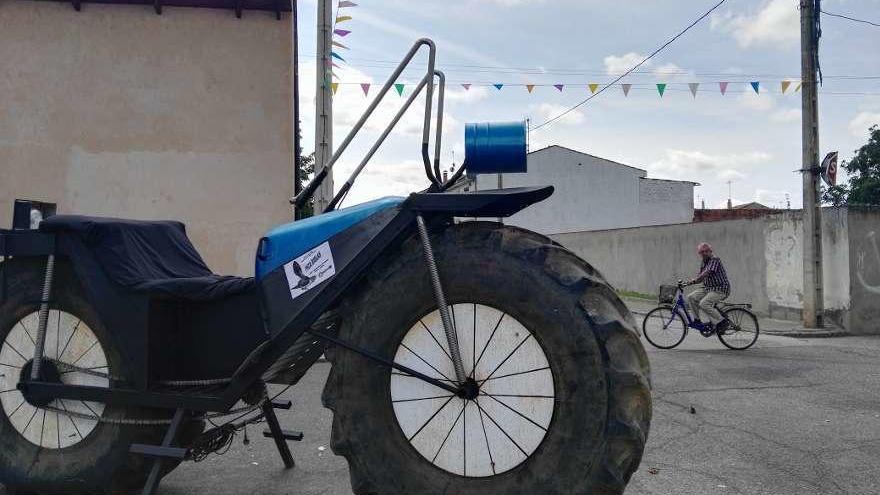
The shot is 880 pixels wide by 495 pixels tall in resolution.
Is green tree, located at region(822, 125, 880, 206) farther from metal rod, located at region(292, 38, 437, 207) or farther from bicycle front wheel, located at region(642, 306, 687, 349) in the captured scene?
metal rod, located at region(292, 38, 437, 207)

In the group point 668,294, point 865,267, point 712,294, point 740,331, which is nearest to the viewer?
point 740,331

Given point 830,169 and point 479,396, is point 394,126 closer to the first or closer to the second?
point 479,396

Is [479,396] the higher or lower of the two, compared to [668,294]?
higher

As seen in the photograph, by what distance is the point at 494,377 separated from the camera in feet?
7.91

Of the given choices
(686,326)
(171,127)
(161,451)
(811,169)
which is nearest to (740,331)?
(686,326)

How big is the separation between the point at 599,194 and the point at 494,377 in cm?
4080

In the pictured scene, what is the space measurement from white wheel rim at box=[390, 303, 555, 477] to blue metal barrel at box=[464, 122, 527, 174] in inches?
21.5

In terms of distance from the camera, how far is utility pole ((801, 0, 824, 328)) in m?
13.0

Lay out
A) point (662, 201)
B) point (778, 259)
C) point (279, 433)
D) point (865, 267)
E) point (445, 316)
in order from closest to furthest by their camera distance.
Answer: point (445, 316) < point (279, 433) < point (865, 267) < point (778, 259) < point (662, 201)

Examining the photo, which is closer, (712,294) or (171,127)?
(171,127)

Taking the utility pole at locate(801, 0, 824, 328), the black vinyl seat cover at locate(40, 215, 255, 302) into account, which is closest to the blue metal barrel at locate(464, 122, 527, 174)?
the black vinyl seat cover at locate(40, 215, 255, 302)

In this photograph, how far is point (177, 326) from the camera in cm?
305

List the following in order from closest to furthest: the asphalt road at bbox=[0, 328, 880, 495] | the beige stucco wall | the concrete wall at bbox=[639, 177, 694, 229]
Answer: the asphalt road at bbox=[0, 328, 880, 495] < the beige stucco wall < the concrete wall at bbox=[639, 177, 694, 229]

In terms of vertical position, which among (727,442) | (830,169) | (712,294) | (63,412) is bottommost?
(727,442)
